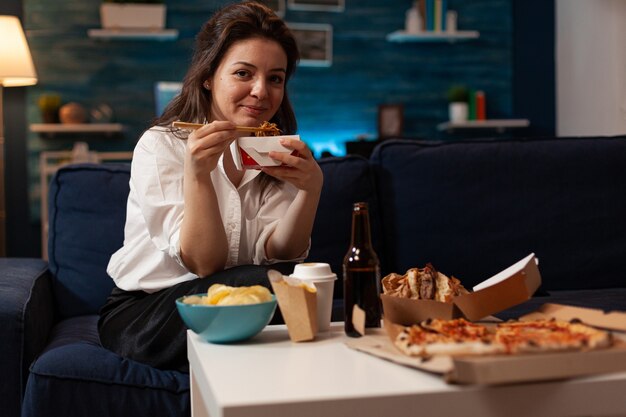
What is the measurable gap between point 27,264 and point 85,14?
11.2 ft

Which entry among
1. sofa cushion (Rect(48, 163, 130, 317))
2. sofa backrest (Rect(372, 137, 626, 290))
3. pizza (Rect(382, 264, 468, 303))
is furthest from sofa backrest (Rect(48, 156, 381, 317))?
pizza (Rect(382, 264, 468, 303))

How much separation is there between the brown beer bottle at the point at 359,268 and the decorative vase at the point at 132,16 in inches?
170

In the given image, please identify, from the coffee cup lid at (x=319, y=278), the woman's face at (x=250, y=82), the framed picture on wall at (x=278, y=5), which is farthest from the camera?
the framed picture on wall at (x=278, y=5)

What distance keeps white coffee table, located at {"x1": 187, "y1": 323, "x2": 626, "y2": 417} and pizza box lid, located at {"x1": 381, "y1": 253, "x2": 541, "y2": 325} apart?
0.15 metres

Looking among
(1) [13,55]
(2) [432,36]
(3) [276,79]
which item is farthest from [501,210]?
(2) [432,36]

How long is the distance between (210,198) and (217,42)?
0.49m

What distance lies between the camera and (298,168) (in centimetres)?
161

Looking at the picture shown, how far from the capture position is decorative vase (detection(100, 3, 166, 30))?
17.0ft

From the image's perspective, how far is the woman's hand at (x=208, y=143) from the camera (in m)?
1.53

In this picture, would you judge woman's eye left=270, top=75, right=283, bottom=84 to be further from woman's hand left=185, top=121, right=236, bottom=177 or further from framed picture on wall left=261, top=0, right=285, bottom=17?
framed picture on wall left=261, top=0, right=285, bottom=17

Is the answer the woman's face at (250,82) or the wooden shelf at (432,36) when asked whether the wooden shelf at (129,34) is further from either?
the woman's face at (250,82)

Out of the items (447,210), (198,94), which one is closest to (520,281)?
(198,94)

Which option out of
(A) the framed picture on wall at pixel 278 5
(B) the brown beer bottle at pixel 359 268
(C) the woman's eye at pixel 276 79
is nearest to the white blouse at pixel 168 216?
(C) the woman's eye at pixel 276 79

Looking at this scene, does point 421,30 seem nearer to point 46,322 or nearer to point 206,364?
point 46,322
